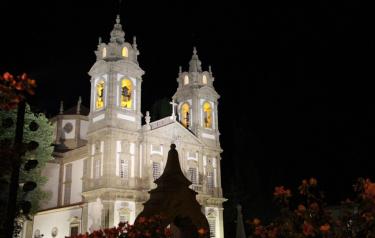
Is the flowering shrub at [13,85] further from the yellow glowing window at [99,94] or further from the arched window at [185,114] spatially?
the arched window at [185,114]

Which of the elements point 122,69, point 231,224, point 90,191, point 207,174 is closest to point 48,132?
point 90,191

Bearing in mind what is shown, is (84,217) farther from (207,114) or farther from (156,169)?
(207,114)

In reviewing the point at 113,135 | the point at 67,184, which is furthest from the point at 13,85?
the point at 67,184

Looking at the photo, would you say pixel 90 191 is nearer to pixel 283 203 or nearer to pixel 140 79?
pixel 140 79

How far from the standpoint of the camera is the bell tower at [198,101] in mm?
45969

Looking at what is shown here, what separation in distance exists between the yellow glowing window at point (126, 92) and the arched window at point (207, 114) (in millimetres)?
9432

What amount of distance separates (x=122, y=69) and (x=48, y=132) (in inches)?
405

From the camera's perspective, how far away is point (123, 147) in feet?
125

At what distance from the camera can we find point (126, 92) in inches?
1585

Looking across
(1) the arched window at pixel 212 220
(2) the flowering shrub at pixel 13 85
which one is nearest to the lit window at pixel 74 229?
(1) the arched window at pixel 212 220

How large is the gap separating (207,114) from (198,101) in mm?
2002

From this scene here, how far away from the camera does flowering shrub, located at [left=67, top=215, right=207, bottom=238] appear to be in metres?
12.3

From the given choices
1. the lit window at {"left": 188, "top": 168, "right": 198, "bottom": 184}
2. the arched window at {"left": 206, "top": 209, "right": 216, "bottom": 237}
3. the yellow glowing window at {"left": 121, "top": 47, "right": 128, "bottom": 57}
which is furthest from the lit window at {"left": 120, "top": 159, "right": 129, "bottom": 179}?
the arched window at {"left": 206, "top": 209, "right": 216, "bottom": 237}

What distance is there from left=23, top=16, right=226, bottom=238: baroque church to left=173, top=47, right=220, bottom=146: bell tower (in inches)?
3.9
